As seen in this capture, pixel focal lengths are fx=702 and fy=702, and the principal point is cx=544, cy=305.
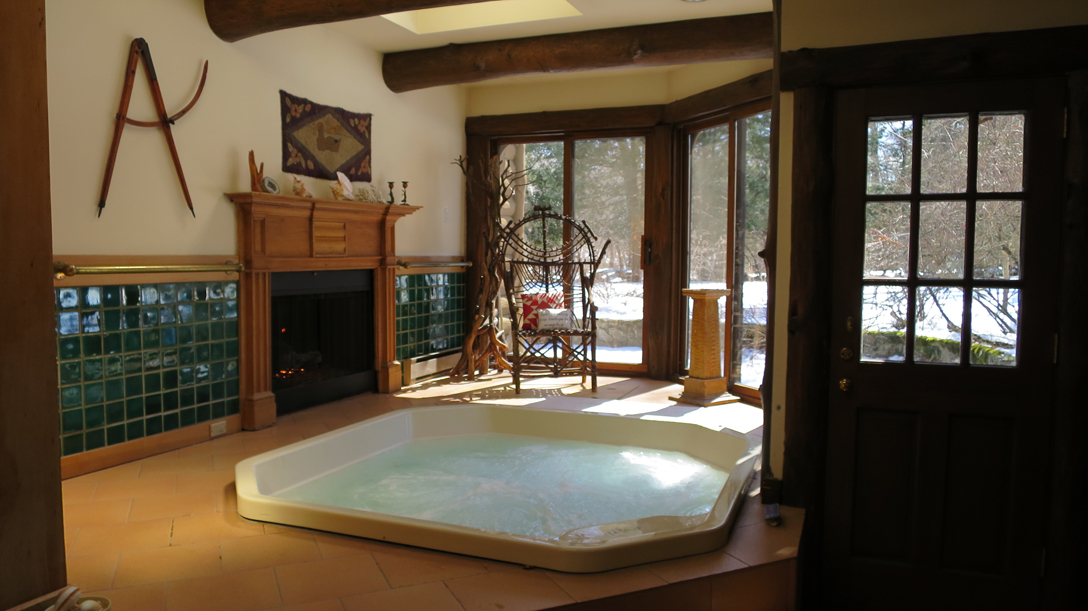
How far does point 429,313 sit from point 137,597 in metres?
3.84

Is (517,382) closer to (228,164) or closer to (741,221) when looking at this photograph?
(741,221)

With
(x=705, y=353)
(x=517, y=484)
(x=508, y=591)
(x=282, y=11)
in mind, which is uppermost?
(x=282, y=11)

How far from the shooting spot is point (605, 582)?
2.16 metres

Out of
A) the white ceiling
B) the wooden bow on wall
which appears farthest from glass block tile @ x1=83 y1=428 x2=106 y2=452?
the white ceiling

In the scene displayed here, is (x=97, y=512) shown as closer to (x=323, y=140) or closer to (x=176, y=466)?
(x=176, y=466)

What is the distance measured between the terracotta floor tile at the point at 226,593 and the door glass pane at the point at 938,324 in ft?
7.38

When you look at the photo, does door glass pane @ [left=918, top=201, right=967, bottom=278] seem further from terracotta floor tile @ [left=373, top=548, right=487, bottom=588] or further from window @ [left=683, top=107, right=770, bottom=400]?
window @ [left=683, top=107, right=770, bottom=400]

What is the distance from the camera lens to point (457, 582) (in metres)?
2.18

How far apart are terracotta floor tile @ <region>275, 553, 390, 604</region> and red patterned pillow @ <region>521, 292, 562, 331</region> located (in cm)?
339

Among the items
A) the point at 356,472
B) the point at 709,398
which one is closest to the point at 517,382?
the point at 709,398

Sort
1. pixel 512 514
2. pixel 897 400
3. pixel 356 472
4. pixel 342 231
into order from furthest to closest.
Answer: pixel 342 231, pixel 356 472, pixel 512 514, pixel 897 400

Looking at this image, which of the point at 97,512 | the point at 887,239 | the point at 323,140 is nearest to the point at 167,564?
the point at 97,512

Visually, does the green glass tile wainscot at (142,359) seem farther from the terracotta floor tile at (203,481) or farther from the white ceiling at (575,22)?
the white ceiling at (575,22)

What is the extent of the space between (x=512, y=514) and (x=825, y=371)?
1.45 metres
